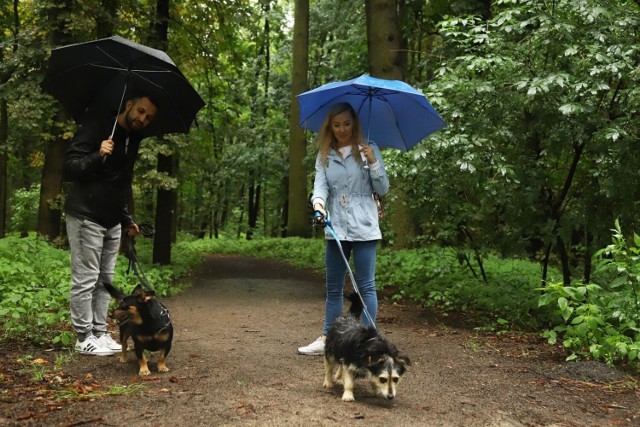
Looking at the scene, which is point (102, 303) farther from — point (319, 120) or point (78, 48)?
point (319, 120)

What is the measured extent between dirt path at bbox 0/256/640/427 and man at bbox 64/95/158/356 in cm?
47

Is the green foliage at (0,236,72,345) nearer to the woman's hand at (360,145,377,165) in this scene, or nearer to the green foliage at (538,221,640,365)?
the woman's hand at (360,145,377,165)

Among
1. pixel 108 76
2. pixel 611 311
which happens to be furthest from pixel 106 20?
pixel 611 311

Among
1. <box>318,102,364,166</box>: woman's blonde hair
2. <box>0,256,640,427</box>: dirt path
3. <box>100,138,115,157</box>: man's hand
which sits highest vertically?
<box>318,102,364,166</box>: woman's blonde hair

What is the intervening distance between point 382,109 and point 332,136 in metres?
0.70

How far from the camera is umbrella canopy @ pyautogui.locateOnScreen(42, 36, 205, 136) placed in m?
4.89

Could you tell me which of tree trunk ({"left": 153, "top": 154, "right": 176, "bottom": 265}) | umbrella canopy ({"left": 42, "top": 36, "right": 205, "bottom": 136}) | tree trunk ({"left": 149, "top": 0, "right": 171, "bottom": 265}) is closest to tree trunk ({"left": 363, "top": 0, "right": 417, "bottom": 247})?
tree trunk ({"left": 149, "top": 0, "right": 171, "bottom": 265})

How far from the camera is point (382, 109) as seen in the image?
5.30 m

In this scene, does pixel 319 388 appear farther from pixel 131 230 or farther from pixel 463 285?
pixel 463 285

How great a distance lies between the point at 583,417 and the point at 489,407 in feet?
2.06

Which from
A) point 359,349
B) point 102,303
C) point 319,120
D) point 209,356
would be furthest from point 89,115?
point 359,349

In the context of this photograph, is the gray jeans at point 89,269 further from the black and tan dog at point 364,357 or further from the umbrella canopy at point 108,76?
the black and tan dog at point 364,357

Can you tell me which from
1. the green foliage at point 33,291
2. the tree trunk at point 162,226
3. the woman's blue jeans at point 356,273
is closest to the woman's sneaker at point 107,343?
the green foliage at point 33,291

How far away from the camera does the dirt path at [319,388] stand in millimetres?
3467
